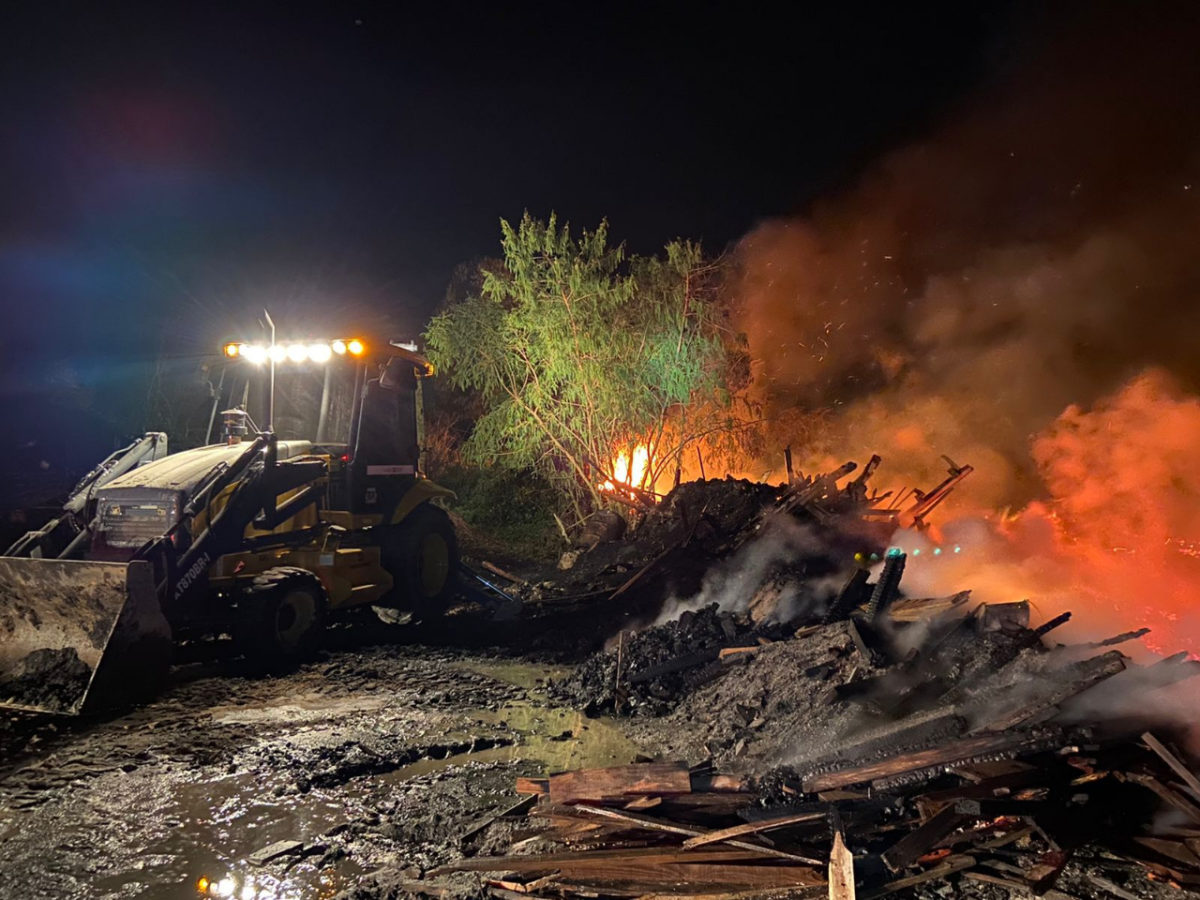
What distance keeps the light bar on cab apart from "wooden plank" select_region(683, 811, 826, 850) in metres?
6.97

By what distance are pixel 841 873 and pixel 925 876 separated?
2.09ft

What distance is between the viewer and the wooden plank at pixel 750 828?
403 centimetres

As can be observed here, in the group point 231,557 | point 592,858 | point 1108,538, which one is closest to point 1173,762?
point 592,858

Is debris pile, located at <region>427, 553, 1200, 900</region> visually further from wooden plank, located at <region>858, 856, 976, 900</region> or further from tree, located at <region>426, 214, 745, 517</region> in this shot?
tree, located at <region>426, 214, 745, 517</region>

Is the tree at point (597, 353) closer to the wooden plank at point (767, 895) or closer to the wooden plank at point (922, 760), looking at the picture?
the wooden plank at point (922, 760)

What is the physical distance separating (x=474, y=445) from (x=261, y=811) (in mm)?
12157

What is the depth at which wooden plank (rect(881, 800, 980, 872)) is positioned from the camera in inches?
157

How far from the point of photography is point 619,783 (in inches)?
184

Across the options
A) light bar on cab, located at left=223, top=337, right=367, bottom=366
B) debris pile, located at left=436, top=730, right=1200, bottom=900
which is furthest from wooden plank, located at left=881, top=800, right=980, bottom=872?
light bar on cab, located at left=223, top=337, right=367, bottom=366

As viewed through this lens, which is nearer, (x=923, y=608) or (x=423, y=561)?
(x=923, y=608)

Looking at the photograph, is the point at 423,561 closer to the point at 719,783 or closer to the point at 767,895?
the point at 719,783

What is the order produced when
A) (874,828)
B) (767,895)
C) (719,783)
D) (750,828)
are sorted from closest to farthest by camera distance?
(767,895)
(750,828)
(874,828)
(719,783)

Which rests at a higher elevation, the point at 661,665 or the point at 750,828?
the point at 661,665

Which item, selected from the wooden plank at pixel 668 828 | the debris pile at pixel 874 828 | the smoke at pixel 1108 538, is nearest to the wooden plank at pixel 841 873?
the debris pile at pixel 874 828
